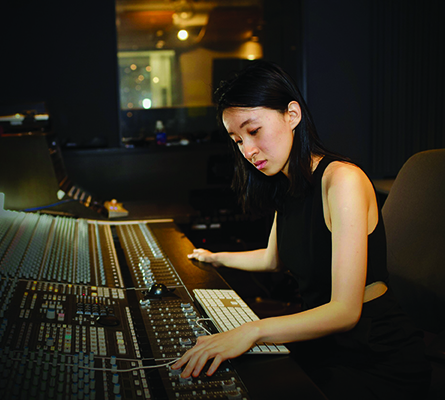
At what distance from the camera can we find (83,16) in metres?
3.82

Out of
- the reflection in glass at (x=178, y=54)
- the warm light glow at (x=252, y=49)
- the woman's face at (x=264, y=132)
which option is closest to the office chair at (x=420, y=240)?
the woman's face at (x=264, y=132)

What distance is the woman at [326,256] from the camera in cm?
104

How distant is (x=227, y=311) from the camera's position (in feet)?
3.73

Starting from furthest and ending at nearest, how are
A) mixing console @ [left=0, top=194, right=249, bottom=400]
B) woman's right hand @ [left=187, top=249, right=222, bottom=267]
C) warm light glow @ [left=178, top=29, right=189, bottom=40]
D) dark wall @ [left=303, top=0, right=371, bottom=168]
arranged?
warm light glow @ [left=178, top=29, right=189, bottom=40] → dark wall @ [left=303, top=0, right=371, bottom=168] → woman's right hand @ [left=187, top=249, right=222, bottom=267] → mixing console @ [left=0, top=194, right=249, bottom=400]

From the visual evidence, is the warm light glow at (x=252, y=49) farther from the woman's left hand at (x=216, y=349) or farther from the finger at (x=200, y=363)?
the finger at (x=200, y=363)

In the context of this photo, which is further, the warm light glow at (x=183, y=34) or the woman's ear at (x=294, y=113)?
the warm light glow at (x=183, y=34)

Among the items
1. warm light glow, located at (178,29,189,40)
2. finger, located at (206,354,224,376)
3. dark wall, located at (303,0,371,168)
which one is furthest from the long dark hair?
warm light glow, located at (178,29,189,40)

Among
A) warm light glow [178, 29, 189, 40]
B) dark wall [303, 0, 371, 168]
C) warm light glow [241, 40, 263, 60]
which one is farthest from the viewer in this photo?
warm light glow [241, 40, 263, 60]

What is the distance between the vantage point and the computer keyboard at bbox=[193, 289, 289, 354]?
0.96 m

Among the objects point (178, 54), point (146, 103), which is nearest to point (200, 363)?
point (146, 103)

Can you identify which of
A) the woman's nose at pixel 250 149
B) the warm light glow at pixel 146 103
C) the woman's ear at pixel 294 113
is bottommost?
the woman's nose at pixel 250 149

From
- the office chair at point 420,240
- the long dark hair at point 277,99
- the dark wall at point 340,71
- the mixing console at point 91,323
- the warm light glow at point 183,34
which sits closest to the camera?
the mixing console at point 91,323

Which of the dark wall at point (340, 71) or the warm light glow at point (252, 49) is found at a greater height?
the warm light glow at point (252, 49)

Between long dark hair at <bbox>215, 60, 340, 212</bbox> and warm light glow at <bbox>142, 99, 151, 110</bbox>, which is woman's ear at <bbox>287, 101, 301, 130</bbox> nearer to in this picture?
long dark hair at <bbox>215, 60, 340, 212</bbox>
